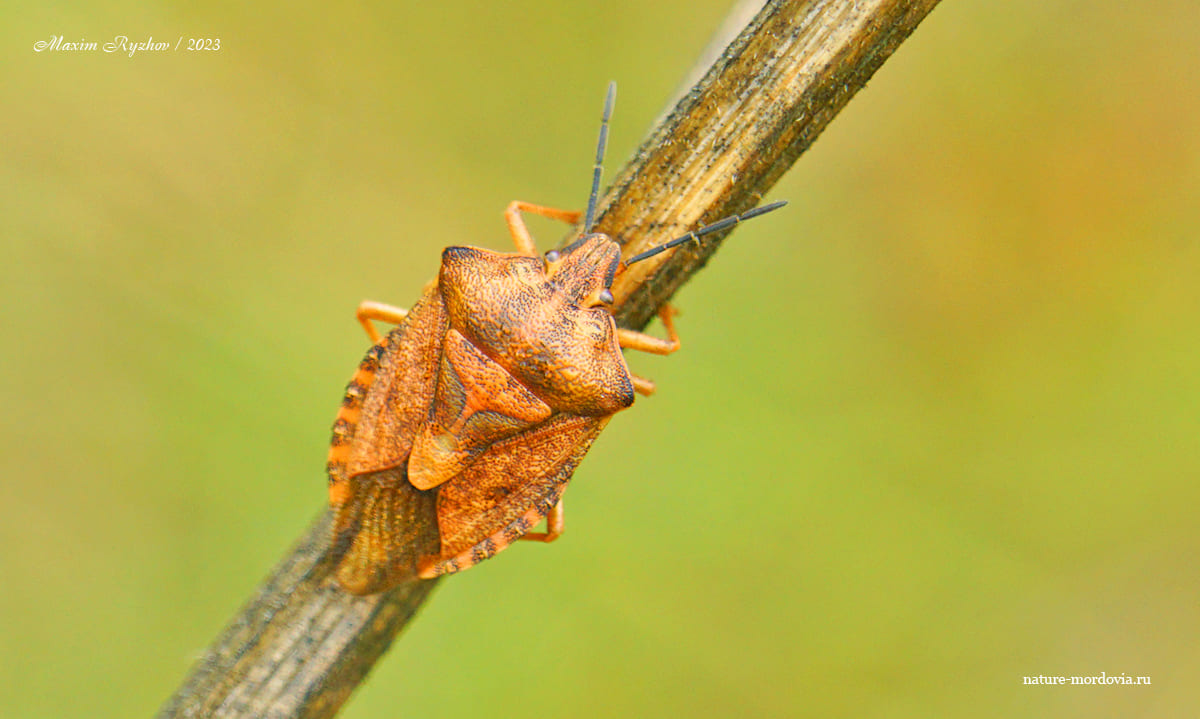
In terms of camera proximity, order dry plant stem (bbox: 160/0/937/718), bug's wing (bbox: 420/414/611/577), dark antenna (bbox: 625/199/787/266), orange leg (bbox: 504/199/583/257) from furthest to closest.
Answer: orange leg (bbox: 504/199/583/257) → bug's wing (bbox: 420/414/611/577) → dark antenna (bbox: 625/199/787/266) → dry plant stem (bbox: 160/0/937/718)

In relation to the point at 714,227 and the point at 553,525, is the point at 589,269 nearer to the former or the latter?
the point at 714,227

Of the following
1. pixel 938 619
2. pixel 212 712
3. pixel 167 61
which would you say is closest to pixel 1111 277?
pixel 938 619

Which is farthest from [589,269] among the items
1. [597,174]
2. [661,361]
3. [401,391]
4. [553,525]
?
[661,361]

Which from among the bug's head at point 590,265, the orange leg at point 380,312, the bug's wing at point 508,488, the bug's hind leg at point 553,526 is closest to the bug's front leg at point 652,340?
the bug's head at point 590,265

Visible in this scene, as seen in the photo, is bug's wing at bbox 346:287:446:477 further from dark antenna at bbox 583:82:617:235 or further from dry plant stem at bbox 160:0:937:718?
dark antenna at bbox 583:82:617:235

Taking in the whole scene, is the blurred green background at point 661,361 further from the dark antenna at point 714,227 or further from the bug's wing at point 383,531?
the dark antenna at point 714,227

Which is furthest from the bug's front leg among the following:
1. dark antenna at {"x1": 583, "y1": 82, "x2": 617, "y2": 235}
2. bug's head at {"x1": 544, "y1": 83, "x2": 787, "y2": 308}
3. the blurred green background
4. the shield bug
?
the blurred green background
